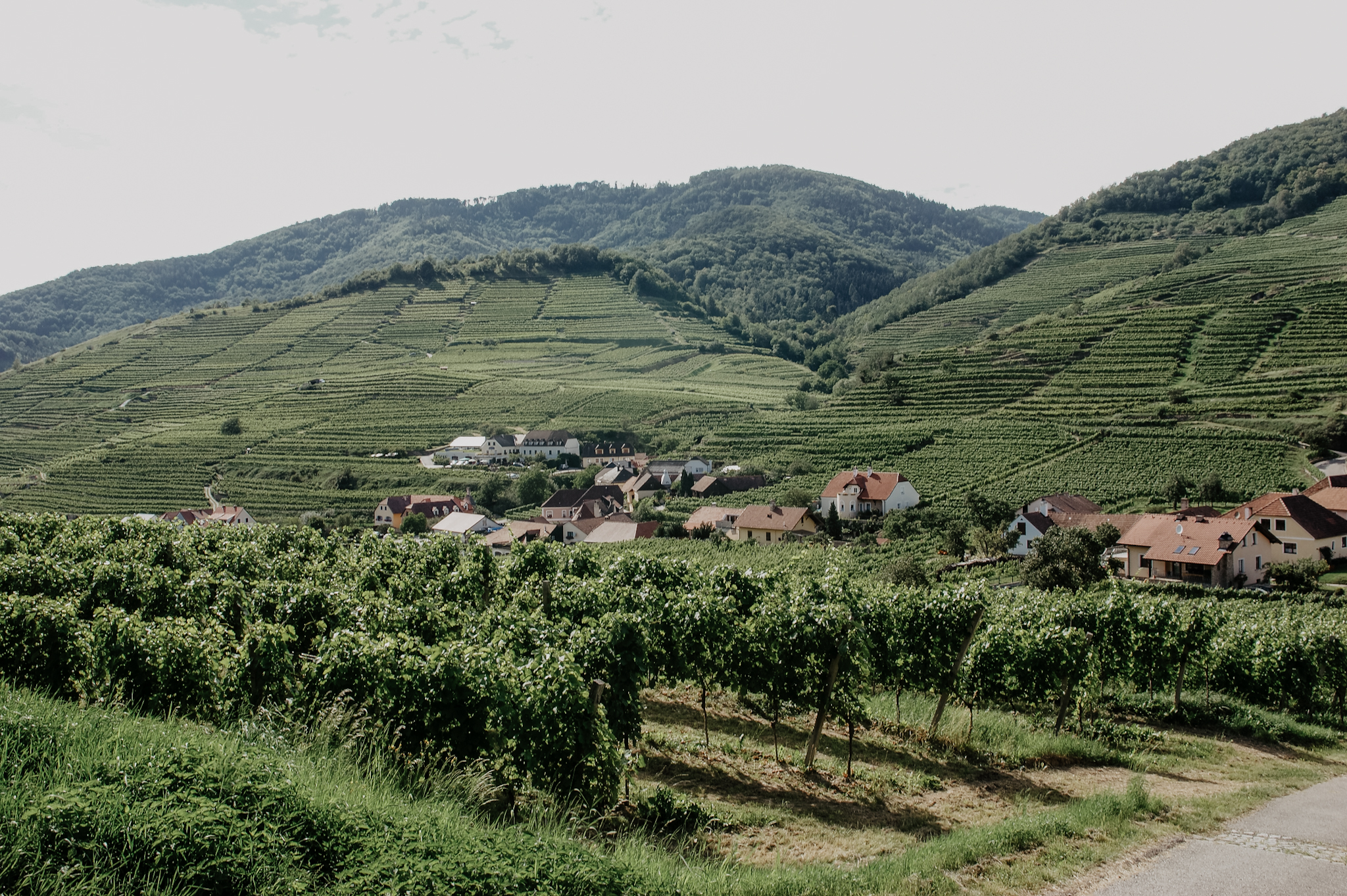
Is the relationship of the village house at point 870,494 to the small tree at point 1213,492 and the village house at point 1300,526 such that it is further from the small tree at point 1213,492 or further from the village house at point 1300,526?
the village house at point 1300,526

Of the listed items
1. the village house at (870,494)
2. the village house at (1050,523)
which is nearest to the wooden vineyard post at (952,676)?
the village house at (1050,523)

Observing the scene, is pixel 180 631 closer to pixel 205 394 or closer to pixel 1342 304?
pixel 1342 304

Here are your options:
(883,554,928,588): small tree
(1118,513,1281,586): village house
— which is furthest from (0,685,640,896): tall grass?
(1118,513,1281,586): village house

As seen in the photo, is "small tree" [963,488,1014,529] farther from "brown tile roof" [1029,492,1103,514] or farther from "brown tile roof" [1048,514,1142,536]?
"brown tile roof" [1048,514,1142,536]

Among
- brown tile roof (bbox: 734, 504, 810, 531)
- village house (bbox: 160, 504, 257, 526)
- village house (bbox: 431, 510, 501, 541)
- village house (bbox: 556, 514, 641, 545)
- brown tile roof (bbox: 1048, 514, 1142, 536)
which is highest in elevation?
brown tile roof (bbox: 1048, 514, 1142, 536)

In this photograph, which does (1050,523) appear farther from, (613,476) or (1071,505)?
(613,476)

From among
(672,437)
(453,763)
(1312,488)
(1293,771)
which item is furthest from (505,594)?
(672,437)

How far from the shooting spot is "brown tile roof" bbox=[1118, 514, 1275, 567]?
36.7 metres

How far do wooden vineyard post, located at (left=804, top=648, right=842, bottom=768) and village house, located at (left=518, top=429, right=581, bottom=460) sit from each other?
7245cm

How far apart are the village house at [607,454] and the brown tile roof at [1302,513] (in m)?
53.2

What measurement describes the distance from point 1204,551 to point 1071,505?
1032 centimetres

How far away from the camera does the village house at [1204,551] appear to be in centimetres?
3678

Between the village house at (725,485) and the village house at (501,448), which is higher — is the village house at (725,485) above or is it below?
below

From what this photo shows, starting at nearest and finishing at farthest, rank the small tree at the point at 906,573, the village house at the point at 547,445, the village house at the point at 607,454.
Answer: the small tree at the point at 906,573, the village house at the point at 607,454, the village house at the point at 547,445
